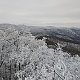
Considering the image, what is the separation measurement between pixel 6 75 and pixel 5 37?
8.38 metres

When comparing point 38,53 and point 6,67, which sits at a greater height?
point 38,53

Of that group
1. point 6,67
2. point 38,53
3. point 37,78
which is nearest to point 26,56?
point 38,53

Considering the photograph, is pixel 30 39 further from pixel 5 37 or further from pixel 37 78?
pixel 37 78

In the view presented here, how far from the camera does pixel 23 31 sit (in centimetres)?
3244

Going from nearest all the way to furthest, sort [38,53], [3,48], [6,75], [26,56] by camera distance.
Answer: [38,53] < [26,56] < [3,48] < [6,75]

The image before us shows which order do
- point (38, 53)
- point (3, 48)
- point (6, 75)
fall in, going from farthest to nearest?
point (6, 75), point (3, 48), point (38, 53)

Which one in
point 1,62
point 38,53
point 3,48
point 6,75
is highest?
point 38,53

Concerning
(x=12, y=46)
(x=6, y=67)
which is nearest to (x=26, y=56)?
(x=12, y=46)

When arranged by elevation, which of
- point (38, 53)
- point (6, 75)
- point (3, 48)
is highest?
point (38, 53)

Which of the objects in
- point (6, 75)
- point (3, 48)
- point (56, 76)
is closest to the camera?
point (56, 76)

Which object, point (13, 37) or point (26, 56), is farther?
point (13, 37)

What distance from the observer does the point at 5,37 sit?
31.1 metres

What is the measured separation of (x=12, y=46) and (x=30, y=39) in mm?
4158

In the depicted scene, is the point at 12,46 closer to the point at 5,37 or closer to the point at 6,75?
the point at 5,37
